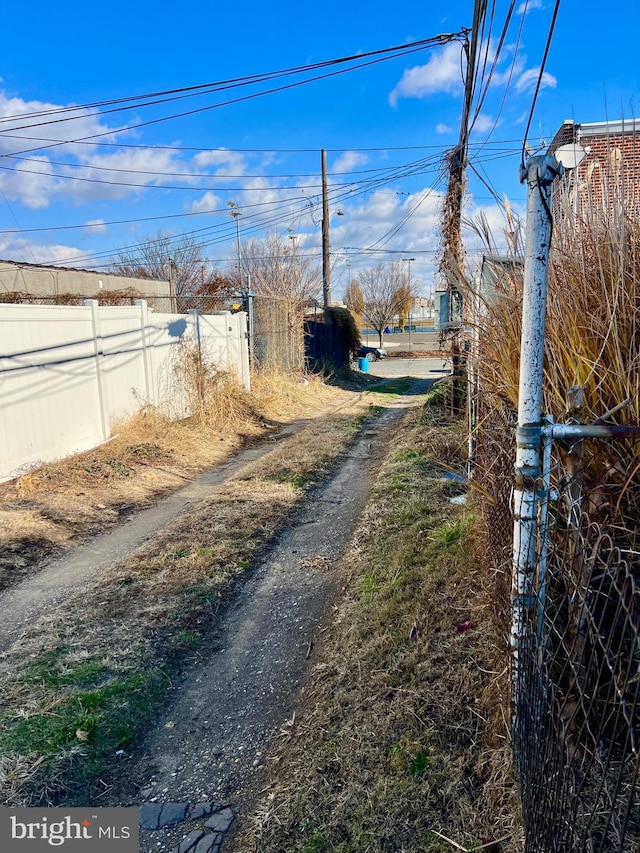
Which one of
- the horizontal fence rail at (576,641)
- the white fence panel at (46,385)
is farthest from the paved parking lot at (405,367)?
the horizontal fence rail at (576,641)

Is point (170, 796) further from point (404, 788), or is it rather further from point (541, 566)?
point (541, 566)

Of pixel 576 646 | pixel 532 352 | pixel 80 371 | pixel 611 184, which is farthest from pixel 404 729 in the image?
pixel 80 371

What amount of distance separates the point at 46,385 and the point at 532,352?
6449mm

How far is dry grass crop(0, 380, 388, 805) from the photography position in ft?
7.53

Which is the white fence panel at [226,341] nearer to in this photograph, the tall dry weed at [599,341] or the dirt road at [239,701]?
the dirt road at [239,701]

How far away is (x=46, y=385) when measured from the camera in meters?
6.59

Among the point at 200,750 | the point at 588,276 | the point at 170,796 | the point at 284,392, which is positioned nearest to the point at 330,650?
the point at 200,750

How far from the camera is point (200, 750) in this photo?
2482mm

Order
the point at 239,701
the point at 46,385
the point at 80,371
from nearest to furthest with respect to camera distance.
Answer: the point at 239,701, the point at 46,385, the point at 80,371

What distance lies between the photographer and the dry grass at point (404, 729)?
186 centimetres

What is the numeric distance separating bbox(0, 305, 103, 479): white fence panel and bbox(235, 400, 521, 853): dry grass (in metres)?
4.47

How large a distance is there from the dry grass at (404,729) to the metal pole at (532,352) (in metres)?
0.83

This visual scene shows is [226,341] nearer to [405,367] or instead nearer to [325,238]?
[325,238]

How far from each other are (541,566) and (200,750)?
1855 millimetres
